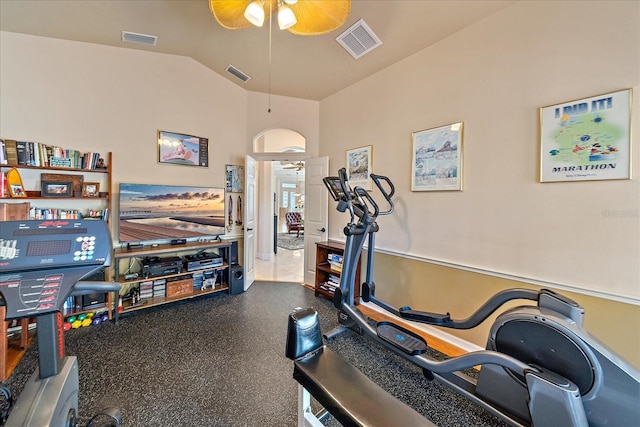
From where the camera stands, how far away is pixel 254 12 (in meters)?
1.84

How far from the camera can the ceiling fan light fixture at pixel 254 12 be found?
1.82 m

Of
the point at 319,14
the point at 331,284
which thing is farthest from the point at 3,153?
the point at 331,284

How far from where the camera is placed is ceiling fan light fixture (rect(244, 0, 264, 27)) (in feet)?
5.96

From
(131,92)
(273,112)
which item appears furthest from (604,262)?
(131,92)

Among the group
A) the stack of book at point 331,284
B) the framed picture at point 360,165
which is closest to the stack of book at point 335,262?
the stack of book at point 331,284

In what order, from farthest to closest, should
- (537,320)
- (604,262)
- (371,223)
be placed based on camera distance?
1. (371,223)
2. (604,262)
3. (537,320)

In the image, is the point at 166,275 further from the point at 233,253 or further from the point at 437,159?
the point at 437,159

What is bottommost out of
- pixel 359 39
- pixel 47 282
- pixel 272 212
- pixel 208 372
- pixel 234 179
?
pixel 208 372

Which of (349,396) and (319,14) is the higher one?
(319,14)

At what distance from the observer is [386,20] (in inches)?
98.4

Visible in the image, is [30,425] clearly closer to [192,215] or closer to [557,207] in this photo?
[192,215]

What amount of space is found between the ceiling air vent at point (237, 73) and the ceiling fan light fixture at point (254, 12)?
193cm

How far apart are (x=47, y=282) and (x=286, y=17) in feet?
6.90

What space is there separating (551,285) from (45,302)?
305 cm
